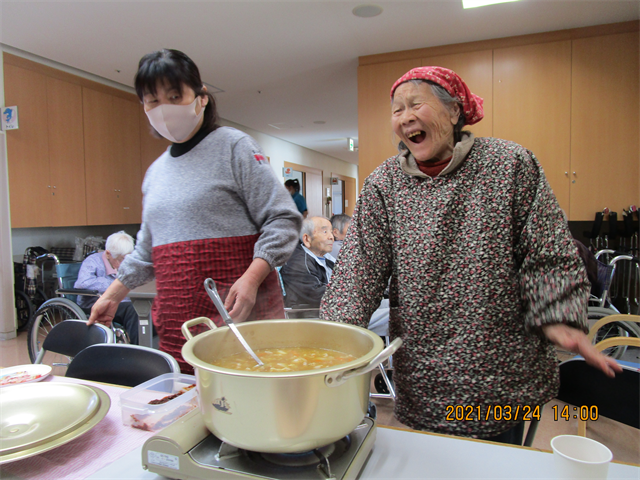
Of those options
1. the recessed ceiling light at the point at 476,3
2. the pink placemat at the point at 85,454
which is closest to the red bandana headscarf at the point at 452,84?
the pink placemat at the point at 85,454

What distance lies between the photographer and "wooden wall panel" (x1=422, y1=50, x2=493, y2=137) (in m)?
4.12

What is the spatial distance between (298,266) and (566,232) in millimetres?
1997

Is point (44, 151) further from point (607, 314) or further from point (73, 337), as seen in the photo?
point (607, 314)

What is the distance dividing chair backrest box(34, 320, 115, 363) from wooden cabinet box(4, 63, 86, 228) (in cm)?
Result: 339

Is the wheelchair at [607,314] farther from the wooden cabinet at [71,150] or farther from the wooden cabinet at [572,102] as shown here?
the wooden cabinet at [71,150]

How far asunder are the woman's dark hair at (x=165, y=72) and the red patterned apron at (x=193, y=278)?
17.4 inches

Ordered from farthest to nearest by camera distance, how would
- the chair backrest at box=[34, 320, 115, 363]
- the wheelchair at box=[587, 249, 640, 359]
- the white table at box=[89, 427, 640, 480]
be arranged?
the wheelchair at box=[587, 249, 640, 359]
the chair backrest at box=[34, 320, 115, 363]
the white table at box=[89, 427, 640, 480]

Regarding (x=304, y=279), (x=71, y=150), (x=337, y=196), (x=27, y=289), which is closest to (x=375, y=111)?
(x=304, y=279)

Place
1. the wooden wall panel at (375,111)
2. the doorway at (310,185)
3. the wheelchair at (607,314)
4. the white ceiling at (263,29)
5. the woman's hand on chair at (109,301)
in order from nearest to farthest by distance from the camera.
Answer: the woman's hand on chair at (109,301) → the wheelchair at (607,314) → the white ceiling at (263,29) → the wooden wall panel at (375,111) → the doorway at (310,185)

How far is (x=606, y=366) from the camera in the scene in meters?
0.75

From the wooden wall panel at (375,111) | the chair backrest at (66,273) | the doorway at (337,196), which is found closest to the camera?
the chair backrest at (66,273)

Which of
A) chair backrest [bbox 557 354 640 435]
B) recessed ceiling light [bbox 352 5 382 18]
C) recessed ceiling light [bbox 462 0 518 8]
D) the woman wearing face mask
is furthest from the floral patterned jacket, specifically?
recessed ceiling light [bbox 352 5 382 18]

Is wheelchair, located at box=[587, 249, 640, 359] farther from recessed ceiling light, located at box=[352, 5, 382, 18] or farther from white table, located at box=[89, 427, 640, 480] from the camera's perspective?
recessed ceiling light, located at box=[352, 5, 382, 18]

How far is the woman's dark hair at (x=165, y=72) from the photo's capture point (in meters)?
1.13
